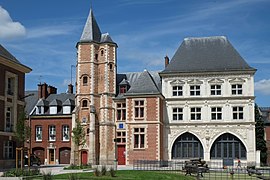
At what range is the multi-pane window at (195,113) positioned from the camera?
4300 centimetres

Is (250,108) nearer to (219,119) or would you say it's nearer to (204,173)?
(219,119)

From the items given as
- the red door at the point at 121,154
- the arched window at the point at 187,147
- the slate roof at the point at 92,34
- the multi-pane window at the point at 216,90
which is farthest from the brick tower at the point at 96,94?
the multi-pane window at the point at 216,90

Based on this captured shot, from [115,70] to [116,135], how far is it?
267 inches

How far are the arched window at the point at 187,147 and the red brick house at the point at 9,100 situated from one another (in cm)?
1536

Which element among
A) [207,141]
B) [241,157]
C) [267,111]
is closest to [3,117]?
[207,141]

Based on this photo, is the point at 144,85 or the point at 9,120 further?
the point at 144,85

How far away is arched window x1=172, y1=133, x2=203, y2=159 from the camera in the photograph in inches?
1677

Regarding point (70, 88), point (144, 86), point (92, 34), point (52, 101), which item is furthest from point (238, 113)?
point (70, 88)

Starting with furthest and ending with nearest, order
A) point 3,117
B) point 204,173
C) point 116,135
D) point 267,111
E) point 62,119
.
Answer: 1. point 267,111
2. point 62,119
3. point 116,135
4. point 3,117
5. point 204,173

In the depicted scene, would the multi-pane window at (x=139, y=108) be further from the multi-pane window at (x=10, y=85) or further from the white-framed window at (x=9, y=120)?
the white-framed window at (x=9, y=120)

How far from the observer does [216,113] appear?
42.7 metres

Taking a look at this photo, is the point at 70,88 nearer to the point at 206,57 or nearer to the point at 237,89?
the point at 206,57

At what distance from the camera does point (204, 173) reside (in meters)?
27.6

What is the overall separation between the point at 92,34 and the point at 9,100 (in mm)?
14156
